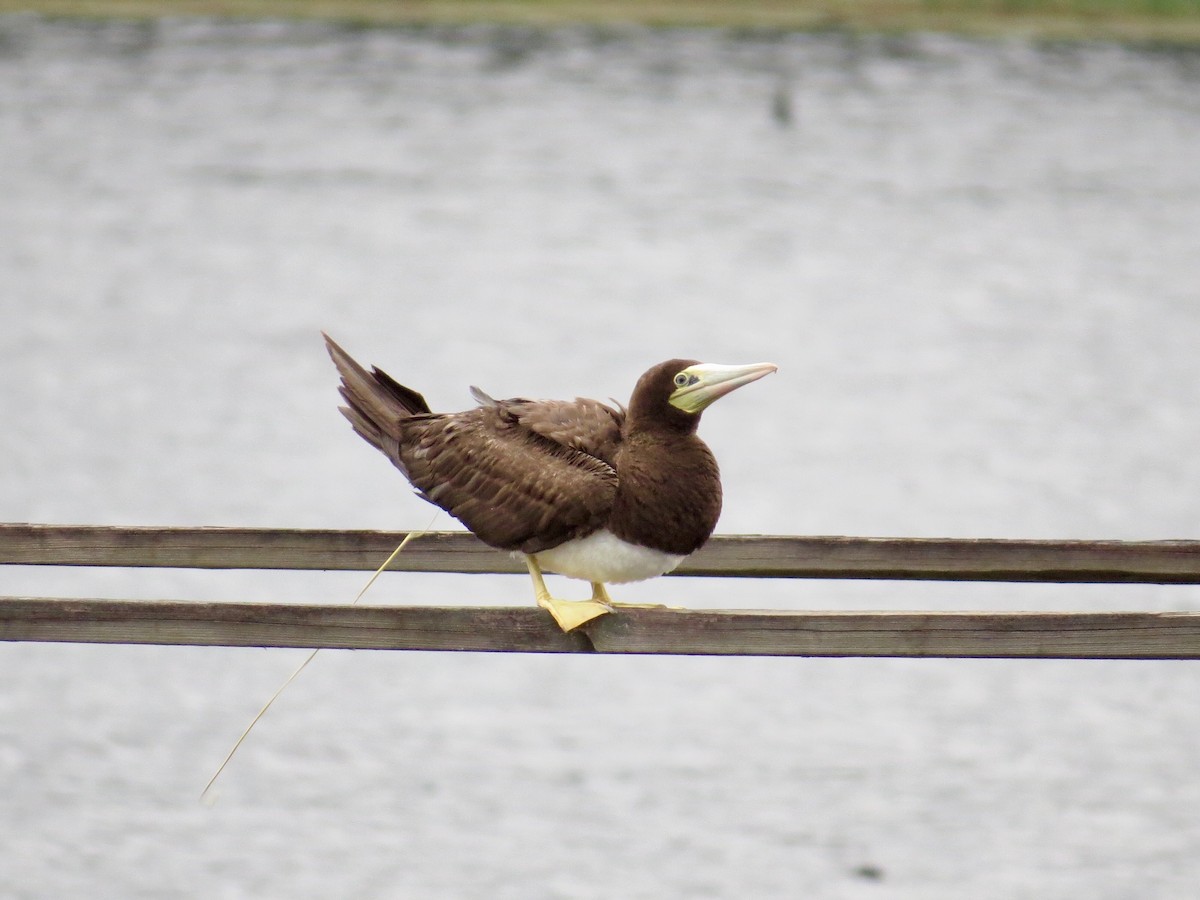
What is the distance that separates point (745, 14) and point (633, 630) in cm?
2334

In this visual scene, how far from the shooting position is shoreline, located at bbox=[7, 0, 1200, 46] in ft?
83.1

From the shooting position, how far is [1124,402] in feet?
49.1

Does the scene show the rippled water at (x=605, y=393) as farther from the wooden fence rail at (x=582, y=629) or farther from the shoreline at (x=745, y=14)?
the wooden fence rail at (x=582, y=629)

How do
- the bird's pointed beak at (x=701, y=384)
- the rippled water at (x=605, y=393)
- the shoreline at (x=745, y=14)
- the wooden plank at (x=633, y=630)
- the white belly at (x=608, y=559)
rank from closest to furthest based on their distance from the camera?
the wooden plank at (x=633, y=630)
the bird's pointed beak at (x=701, y=384)
the white belly at (x=608, y=559)
the rippled water at (x=605, y=393)
the shoreline at (x=745, y=14)

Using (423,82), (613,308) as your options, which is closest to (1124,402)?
(613,308)

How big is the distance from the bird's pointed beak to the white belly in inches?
13.6

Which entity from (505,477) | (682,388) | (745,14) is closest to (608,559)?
(505,477)

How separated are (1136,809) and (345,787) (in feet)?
12.1

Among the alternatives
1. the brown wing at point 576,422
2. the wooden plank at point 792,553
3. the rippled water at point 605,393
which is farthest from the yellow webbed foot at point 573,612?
the rippled water at point 605,393

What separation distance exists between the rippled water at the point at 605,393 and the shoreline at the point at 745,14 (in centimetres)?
34

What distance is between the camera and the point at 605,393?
574 inches

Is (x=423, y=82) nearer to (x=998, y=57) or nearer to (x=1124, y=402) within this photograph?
(x=998, y=57)

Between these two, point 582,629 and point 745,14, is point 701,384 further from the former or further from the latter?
point 745,14

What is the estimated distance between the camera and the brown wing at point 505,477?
13.3 feet
